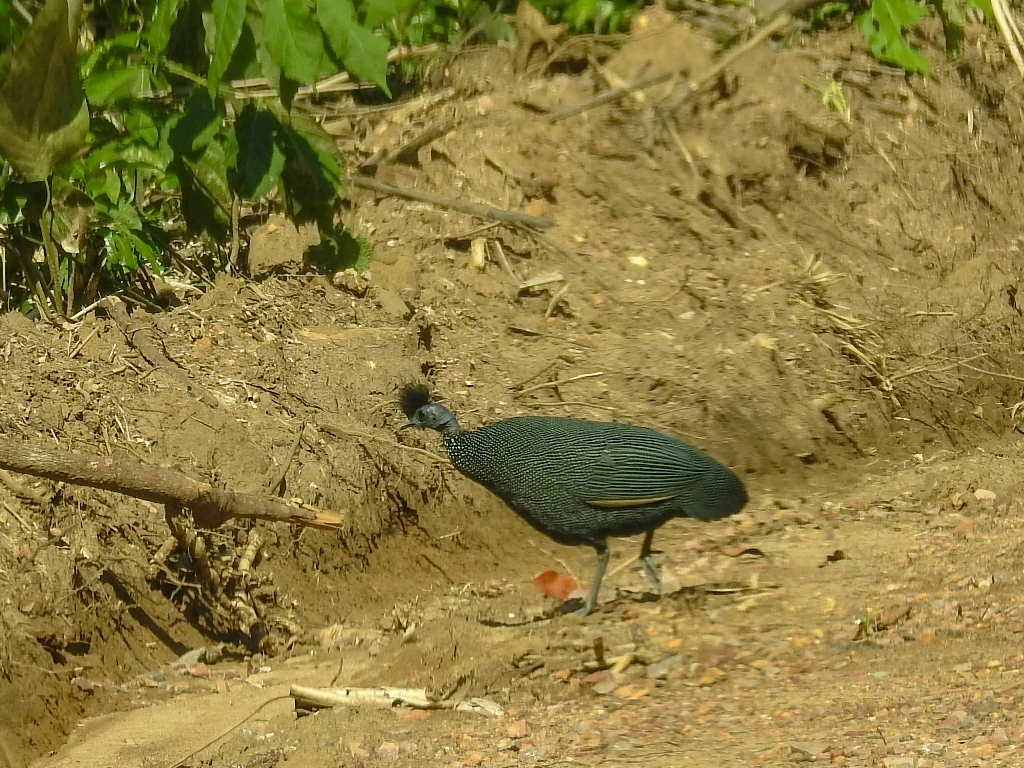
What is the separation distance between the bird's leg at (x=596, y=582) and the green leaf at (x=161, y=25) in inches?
114

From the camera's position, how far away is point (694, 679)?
4.11m

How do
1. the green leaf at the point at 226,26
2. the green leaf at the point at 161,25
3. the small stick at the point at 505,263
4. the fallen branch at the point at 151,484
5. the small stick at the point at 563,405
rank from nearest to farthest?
the green leaf at the point at 226,26 → the green leaf at the point at 161,25 → the fallen branch at the point at 151,484 → the small stick at the point at 563,405 → the small stick at the point at 505,263

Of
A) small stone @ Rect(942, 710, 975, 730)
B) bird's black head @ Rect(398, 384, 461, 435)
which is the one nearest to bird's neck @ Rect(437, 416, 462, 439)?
bird's black head @ Rect(398, 384, 461, 435)

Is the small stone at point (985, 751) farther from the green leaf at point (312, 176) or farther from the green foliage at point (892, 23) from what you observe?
the green foliage at point (892, 23)

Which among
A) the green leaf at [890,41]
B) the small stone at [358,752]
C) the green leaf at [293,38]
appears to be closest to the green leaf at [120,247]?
the small stone at [358,752]

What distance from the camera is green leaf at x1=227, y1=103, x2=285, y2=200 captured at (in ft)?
10.6

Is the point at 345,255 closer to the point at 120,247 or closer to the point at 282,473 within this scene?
the point at 120,247

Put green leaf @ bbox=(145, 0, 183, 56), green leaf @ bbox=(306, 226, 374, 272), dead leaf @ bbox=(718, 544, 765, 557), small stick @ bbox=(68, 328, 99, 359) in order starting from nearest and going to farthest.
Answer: green leaf @ bbox=(145, 0, 183, 56) < small stick @ bbox=(68, 328, 99, 359) < dead leaf @ bbox=(718, 544, 765, 557) < green leaf @ bbox=(306, 226, 374, 272)

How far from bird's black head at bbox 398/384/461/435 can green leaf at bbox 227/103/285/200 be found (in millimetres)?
2115

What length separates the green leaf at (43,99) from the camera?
342 centimetres

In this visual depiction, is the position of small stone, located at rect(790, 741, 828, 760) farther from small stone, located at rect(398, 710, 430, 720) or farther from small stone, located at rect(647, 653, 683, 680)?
small stone, located at rect(398, 710, 430, 720)

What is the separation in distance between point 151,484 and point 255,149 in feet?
3.71

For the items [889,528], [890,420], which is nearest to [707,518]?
[889,528]

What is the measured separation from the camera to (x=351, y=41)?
2.72 m
